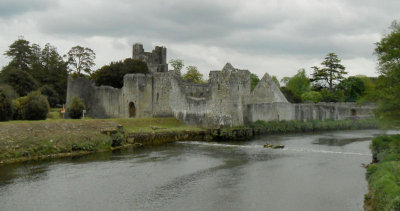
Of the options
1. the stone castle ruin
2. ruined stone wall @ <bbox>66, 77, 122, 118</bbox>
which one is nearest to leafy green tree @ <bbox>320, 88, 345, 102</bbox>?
the stone castle ruin

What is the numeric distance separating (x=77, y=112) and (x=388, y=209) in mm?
24849

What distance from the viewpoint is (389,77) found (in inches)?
719

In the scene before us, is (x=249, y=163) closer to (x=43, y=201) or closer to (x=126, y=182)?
(x=126, y=182)

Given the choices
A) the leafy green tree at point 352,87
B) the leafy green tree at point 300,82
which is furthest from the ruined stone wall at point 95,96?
the leafy green tree at point 300,82

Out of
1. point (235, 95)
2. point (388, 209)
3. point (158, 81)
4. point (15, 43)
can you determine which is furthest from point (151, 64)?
point (388, 209)

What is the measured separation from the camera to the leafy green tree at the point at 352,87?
61844 mm

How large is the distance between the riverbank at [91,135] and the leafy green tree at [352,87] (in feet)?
101

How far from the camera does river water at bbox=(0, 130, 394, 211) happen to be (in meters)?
12.1

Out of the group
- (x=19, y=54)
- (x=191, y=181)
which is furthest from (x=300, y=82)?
(x=191, y=181)

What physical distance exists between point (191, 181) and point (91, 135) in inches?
435

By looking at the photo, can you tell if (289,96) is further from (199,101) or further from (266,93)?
(199,101)

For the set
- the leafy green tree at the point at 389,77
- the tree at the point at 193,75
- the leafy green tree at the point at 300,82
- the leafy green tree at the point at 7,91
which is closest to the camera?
the leafy green tree at the point at 389,77

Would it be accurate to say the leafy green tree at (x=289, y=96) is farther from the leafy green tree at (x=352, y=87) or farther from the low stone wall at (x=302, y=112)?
the low stone wall at (x=302, y=112)

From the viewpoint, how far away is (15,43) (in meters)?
48.6
